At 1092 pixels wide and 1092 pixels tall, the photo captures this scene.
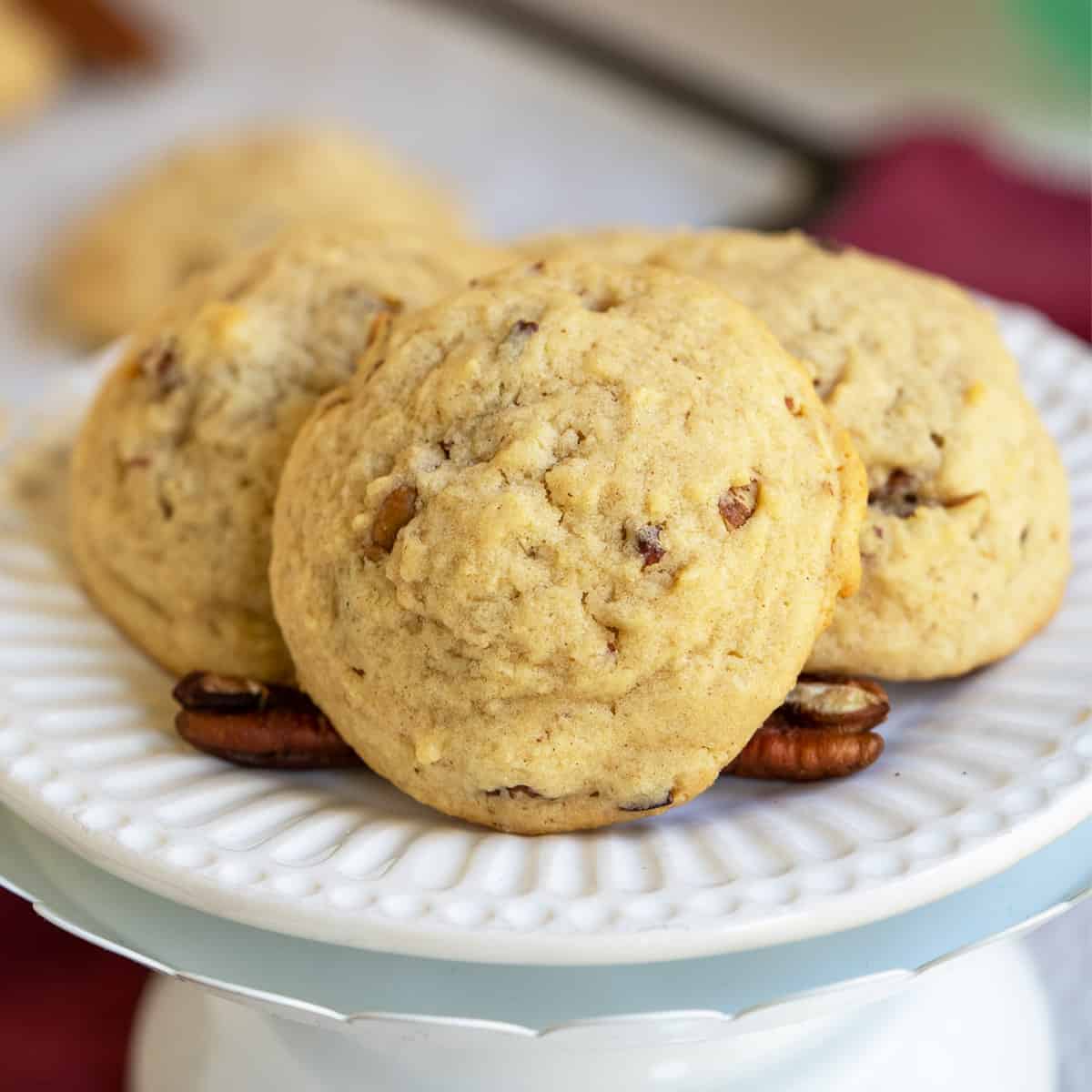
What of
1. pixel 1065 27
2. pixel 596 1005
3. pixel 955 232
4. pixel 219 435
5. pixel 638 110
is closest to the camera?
pixel 596 1005

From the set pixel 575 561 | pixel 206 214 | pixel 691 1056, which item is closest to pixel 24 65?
pixel 206 214

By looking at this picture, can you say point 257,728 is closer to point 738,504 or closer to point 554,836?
point 554,836

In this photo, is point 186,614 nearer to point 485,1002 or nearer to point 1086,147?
point 485,1002

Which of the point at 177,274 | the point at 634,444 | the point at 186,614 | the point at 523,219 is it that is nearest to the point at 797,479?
the point at 634,444

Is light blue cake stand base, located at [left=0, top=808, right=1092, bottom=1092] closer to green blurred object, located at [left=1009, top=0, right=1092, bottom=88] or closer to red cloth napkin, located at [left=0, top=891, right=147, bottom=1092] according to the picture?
red cloth napkin, located at [left=0, top=891, right=147, bottom=1092]

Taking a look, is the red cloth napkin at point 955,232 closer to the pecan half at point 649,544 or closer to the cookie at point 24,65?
the pecan half at point 649,544

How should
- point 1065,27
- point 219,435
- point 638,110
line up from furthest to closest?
point 638,110
point 1065,27
point 219,435
